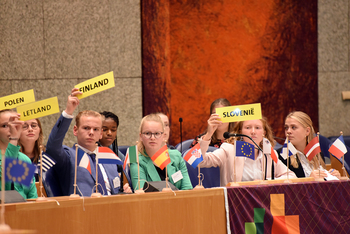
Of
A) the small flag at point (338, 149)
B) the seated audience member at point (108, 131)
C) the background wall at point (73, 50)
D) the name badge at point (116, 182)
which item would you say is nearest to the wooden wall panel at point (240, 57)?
the background wall at point (73, 50)

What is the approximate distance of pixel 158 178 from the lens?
3.19 meters

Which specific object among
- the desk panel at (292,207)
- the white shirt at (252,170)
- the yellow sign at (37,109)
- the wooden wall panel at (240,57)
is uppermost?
the wooden wall panel at (240,57)

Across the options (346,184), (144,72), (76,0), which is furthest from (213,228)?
(76,0)

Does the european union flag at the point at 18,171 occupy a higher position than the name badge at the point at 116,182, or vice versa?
the european union flag at the point at 18,171

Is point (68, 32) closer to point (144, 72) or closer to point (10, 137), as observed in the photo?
point (144, 72)

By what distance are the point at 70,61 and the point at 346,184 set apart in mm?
3892

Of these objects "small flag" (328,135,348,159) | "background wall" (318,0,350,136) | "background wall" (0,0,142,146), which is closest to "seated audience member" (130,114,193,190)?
"small flag" (328,135,348,159)

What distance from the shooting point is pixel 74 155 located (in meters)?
3.07

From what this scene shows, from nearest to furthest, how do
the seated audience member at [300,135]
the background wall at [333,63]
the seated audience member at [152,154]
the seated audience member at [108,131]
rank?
the seated audience member at [152,154]
the seated audience member at [300,135]
the seated audience member at [108,131]
the background wall at [333,63]

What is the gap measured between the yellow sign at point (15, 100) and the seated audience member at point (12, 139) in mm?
72

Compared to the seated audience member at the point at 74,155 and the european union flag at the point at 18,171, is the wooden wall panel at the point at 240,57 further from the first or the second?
the european union flag at the point at 18,171

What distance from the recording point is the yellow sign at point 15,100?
2875mm

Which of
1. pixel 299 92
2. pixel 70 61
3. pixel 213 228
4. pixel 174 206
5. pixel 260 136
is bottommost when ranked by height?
pixel 213 228

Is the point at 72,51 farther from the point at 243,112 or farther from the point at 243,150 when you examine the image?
the point at 243,150
